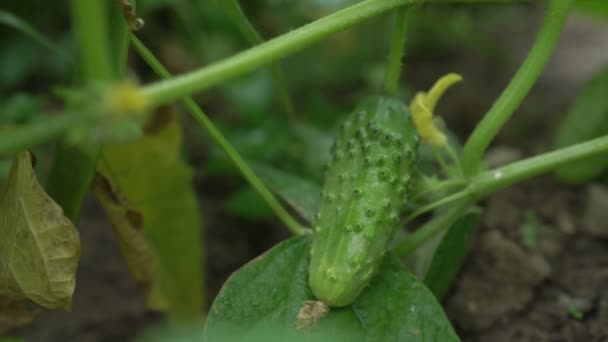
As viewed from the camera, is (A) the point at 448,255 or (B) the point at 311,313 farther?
(A) the point at 448,255

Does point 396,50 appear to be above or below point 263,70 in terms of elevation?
above

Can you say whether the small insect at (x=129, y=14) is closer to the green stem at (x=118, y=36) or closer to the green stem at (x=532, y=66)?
the green stem at (x=118, y=36)


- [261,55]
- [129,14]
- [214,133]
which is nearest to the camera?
[261,55]

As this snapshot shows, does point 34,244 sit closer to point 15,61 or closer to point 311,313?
point 311,313

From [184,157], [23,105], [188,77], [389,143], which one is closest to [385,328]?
[389,143]

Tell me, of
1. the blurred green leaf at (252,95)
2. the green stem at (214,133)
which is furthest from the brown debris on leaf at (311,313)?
the blurred green leaf at (252,95)

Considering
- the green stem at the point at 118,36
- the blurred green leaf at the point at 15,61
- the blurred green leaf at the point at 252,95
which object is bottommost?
the blurred green leaf at the point at 252,95

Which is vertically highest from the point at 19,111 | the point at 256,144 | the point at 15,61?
the point at 19,111

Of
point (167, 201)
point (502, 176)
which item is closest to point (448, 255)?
point (502, 176)
